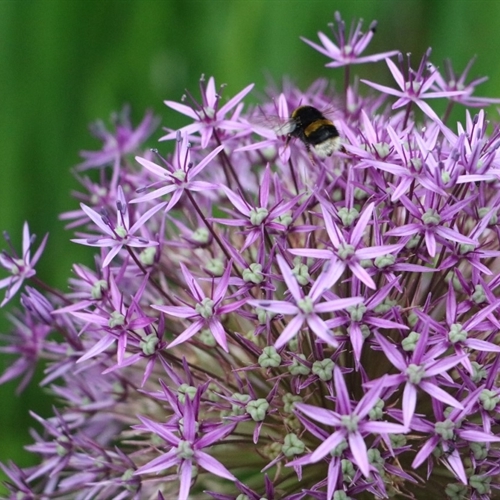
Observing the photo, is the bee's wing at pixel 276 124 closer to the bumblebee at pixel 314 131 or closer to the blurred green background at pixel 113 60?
the bumblebee at pixel 314 131

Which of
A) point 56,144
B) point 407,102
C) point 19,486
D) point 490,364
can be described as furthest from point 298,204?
point 56,144

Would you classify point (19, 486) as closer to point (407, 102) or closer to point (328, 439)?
point (328, 439)

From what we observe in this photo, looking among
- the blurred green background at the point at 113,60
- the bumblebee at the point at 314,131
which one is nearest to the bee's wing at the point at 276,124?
the bumblebee at the point at 314,131

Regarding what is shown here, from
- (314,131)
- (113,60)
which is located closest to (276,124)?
(314,131)

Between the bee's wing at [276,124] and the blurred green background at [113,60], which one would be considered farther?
the blurred green background at [113,60]

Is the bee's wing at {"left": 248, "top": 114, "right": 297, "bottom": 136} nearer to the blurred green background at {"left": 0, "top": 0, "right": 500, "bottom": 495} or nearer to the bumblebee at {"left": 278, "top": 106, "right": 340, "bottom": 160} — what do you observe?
the bumblebee at {"left": 278, "top": 106, "right": 340, "bottom": 160}

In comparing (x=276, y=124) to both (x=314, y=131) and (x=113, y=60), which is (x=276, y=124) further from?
(x=113, y=60)
